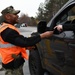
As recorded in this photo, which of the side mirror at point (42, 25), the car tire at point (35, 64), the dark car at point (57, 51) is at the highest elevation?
the side mirror at point (42, 25)

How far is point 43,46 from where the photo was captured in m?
6.96

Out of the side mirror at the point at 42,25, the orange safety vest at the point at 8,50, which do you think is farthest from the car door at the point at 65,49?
the orange safety vest at the point at 8,50

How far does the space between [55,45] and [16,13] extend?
1.30 m

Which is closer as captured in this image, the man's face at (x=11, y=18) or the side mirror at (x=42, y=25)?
the man's face at (x=11, y=18)

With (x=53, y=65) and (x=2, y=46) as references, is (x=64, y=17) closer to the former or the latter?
(x=53, y=65)

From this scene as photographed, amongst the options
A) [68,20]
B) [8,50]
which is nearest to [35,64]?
[68,20]

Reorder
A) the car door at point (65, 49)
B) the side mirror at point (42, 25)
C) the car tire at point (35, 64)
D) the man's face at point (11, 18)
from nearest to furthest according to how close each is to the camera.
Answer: the man's face at point (11, 18), the car door at point (65, 49), the side mirror at point (42, 25), the car tire at point (35, 64)

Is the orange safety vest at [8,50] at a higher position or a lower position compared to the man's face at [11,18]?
lower

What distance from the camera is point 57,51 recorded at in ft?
19.6

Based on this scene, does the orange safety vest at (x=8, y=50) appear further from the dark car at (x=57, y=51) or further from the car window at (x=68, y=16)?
the car window at (x=68, y=16)

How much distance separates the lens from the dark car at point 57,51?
5484 millimetres

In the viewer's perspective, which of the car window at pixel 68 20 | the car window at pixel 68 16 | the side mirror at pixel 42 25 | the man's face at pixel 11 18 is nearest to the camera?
the man's face at pixel 11 18

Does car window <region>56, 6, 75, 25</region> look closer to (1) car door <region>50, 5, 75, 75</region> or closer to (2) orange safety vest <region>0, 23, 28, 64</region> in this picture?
(1) car door <region>50, 5, 75, 75</region>

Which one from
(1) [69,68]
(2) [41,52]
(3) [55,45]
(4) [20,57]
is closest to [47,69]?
(2) [41,52]
